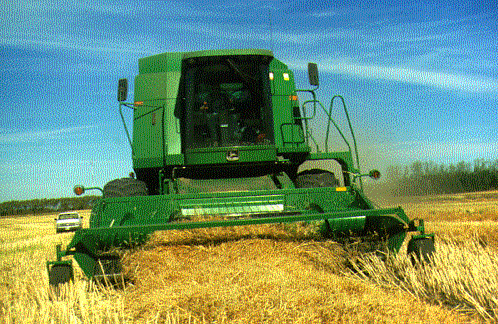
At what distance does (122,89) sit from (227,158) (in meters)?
1.99

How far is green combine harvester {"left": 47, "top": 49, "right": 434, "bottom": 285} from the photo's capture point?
180 inches

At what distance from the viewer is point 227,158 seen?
601cm

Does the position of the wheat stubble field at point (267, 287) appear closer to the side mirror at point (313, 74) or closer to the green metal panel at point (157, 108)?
the green metal panel at point (157, 108)

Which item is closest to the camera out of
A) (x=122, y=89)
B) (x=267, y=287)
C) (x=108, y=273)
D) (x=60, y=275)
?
(x=267, y=287)

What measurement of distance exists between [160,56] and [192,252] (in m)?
4.53

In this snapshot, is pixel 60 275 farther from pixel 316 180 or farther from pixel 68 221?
pixel 68 221

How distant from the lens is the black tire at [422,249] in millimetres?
A: 4094

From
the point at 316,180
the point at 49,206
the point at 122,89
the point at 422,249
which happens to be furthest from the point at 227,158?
the point at 49,206

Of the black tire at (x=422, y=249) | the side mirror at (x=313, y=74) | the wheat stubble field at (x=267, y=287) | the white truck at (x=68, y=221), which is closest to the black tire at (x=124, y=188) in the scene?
the wheat stubble field at (x=267, y=287)

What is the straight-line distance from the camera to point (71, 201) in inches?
2131

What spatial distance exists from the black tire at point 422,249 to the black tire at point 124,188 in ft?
11.4

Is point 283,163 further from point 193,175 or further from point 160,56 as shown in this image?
point 160,56

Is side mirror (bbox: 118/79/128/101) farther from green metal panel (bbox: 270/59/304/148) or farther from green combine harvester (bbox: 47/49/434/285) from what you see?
green metal panel (bbox: 270/59/304/148)

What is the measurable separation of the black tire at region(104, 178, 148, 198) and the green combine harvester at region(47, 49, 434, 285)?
1 centimetres
